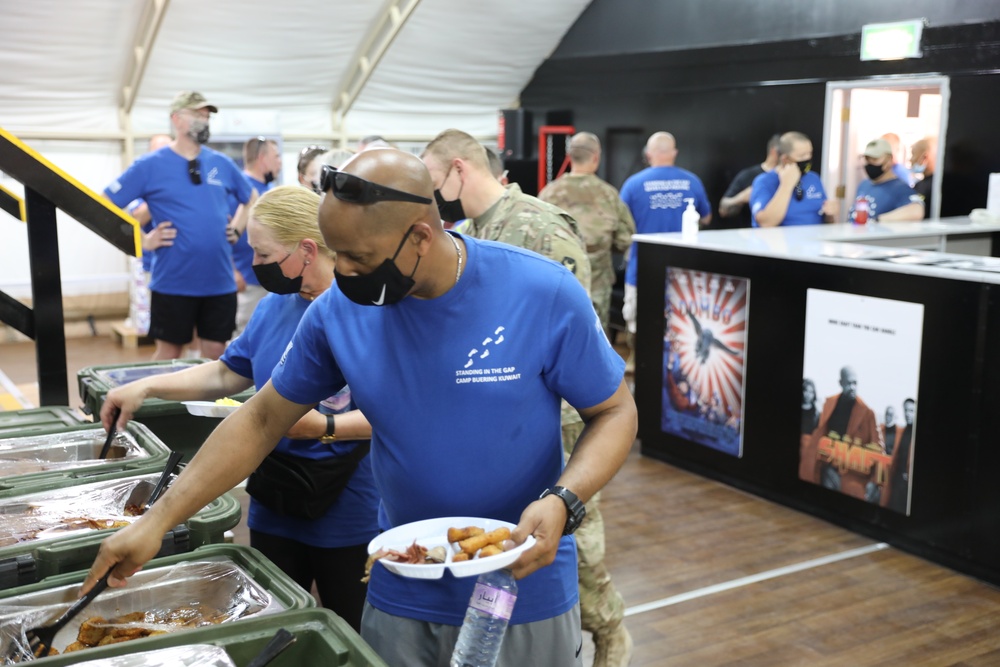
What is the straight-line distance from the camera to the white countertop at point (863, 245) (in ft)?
13.6

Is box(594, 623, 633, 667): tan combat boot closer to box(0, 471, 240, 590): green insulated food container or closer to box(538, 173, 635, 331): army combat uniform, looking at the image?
box(0, 471, 240, 590): green insulated food container

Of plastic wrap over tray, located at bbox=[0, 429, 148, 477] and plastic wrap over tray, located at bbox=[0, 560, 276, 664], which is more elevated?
plastic wrap over tray, located at bbox=[0, 429, 148, 477]

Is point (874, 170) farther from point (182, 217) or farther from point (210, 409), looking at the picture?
point (210, 409)

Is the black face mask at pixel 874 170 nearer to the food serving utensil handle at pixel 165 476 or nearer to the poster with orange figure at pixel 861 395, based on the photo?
the poster with orange figure at pixel 861 395

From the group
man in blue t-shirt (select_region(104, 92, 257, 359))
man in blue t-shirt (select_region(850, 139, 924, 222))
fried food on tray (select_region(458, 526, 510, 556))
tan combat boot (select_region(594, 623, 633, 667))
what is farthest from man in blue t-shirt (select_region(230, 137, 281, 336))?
fried food on tray (select_region(458, 526, 510, 556))

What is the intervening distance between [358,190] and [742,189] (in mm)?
7812

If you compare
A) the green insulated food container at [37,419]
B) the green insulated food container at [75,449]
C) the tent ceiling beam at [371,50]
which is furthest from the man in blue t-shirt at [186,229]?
the tent ceiling beam at [371,50]

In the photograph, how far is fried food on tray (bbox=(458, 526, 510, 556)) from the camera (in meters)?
1.54

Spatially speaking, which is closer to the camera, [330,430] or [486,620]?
[486,620]

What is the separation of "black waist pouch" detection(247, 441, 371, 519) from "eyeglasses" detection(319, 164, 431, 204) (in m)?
0.92

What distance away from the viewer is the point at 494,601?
1566 mm

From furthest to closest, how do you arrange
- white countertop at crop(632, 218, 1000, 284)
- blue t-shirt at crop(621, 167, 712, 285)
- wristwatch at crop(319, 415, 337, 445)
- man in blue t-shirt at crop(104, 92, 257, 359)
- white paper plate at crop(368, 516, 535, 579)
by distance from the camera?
1. blue t-shirt at crop(621, 167, 712, 285)
2. man in blue t-shirt at crop(104, 92, 257, 359)
3. white countertop at crop(632, 218, 1000, 284)
4. wristwatch at crop(319, 415, 337, 445)
5. white paper plate at crop(368, 516, 535, 579)

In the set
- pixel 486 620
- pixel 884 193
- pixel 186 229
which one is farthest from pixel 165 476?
pixel 884 193

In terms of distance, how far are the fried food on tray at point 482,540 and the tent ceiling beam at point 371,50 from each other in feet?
28.2
